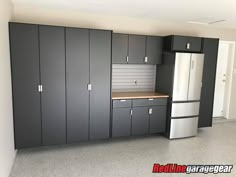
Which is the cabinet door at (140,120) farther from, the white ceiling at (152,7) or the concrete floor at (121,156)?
the white ceiling at (152,7)

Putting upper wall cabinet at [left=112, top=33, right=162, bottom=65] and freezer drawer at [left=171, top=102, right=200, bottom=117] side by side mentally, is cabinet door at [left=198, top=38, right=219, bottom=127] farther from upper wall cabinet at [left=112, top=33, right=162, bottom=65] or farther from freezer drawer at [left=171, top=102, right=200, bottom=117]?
upper wall cabinet at [left=112, top=33, right=162, bottom=65]

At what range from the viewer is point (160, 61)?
426 cm

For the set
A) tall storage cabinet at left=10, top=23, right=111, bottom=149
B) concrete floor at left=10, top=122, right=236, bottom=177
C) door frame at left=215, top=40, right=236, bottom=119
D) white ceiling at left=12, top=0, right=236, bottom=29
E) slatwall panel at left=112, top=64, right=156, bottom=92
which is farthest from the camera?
door frame at left=215, top=40, right=236, bottom=119

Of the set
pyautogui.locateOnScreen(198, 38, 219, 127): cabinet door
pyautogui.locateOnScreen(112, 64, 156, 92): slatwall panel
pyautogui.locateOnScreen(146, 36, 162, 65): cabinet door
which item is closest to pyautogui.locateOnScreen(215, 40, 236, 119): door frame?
pyautogui.locateOnScreen(198, 38, 219, 127): cabinet door

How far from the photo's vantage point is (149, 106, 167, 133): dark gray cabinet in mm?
4102

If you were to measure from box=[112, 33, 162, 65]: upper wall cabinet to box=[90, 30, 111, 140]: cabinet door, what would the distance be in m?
0.33

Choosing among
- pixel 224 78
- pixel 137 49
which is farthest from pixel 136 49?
pixel 224 78

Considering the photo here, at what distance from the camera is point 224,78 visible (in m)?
5.52

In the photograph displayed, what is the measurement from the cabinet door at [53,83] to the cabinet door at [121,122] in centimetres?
96

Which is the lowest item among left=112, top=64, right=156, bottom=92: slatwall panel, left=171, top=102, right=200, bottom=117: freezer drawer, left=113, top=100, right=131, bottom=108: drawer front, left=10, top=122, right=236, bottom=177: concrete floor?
left=10, top=122, right=236, bottom=177: concrete floor

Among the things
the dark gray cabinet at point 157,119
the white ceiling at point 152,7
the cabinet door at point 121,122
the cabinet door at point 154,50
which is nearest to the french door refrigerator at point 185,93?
the dark gray cabinet at point 157,119

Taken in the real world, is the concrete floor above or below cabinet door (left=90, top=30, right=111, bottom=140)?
below

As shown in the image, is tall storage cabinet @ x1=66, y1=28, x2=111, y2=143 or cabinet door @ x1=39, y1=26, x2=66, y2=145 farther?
tall storage cabinet @ x1=66, y1=28, x2=111, y2=143

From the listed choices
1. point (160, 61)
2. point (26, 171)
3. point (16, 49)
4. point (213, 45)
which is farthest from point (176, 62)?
point (26, 171)
